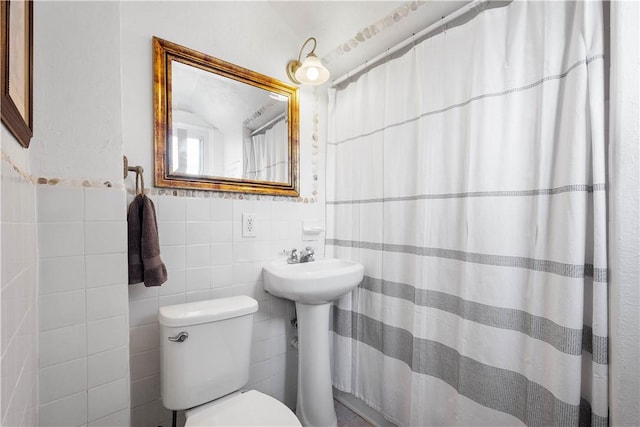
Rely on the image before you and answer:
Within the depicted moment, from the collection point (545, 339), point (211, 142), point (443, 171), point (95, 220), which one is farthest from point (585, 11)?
point (95, 220)

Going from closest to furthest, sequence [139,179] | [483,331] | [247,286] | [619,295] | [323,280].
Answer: [619,295] < [483,331] < [139,179] < [323,280] < [247,286]

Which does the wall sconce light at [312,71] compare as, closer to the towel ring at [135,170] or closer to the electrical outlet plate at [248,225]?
the electrical outlet plate at [248,225]

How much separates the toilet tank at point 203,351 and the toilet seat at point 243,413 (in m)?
0.07

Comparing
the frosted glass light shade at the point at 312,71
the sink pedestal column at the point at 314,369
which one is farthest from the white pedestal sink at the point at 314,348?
the frosted glass light shade at the point at 312,71

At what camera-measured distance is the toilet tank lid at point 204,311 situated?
3.66 feet

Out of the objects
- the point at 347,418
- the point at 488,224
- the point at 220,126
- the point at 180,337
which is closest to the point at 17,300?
the point at 180,337

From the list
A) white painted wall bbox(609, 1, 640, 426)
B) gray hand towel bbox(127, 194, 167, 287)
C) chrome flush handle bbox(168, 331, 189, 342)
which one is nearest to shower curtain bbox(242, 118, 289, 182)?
gray hand towel bbox(127, 194, 167, 287)

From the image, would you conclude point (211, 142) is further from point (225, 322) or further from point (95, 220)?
point (225, 322)

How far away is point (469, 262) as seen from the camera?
1174mm

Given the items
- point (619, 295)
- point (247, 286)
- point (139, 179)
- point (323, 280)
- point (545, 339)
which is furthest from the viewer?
point (247, 286)

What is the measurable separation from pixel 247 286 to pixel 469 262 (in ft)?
3.66

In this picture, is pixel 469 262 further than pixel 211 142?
No

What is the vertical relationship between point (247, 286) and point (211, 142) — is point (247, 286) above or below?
below

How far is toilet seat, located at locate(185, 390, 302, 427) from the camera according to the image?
1.04m
